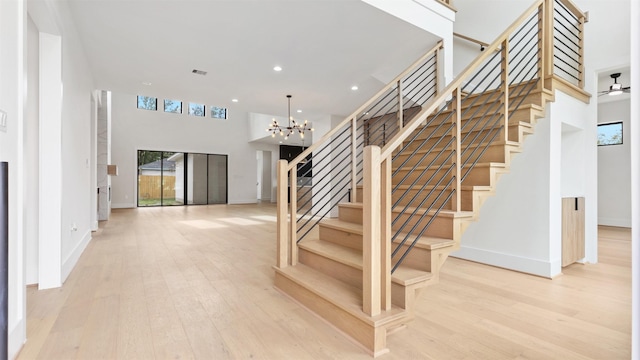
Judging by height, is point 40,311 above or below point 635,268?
below

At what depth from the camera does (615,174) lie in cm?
690

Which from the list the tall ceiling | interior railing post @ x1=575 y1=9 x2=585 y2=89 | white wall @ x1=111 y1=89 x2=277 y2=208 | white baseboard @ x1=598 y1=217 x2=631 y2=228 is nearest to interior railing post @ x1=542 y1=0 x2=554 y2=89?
interior railing post @ x1=575 y1=9 x2=585 y2=89

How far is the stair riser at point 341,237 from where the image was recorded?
2.46 m

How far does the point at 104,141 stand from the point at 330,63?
19.3 ft

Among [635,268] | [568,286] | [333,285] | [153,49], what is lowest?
[568,286]

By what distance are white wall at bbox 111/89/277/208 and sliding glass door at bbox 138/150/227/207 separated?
1.07ft

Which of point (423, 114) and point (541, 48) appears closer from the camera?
point (423, 114)

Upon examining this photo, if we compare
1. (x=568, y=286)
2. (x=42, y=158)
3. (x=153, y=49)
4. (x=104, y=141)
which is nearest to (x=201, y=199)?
(x=104, y=141)

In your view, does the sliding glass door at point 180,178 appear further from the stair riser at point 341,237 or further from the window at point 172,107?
the stair riser at point 341,237

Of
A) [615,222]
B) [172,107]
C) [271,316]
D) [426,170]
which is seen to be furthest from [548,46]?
[172,107]

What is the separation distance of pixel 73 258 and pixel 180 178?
29.7 ft

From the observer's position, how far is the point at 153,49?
161 inches

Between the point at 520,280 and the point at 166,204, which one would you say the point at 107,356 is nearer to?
the point at 520,280

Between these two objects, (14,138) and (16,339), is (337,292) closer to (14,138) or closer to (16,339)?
(16,339)
